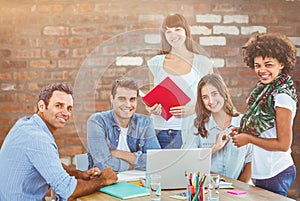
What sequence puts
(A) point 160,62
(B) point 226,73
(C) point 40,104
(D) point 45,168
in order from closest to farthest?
1. (D) point 45,168
2. (C) point 40,104
3. (A) point 160,62
4. (B) point 226,73

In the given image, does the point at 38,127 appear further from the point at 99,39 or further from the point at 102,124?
the point at 99,39

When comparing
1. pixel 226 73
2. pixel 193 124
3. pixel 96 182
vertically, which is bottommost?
pixel 96 182

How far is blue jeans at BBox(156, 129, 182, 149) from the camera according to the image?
9.34 ft

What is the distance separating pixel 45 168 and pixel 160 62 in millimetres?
885

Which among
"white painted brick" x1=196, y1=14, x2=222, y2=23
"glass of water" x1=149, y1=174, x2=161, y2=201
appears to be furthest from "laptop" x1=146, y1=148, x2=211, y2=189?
"white painted brick" x1=196, y1=14, x2=222, y2=23

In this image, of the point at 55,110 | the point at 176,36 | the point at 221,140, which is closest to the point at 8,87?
the point at 55,110

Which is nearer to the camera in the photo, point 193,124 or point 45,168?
point 45,168

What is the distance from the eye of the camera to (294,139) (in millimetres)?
4125

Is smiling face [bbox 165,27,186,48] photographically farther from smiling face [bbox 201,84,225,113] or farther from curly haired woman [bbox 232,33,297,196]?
curly haired woman [bbox 232,33,297,196]

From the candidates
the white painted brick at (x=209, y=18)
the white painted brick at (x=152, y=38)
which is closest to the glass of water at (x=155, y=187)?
the white painted brick at (x=152, y=38)

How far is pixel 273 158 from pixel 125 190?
115cm

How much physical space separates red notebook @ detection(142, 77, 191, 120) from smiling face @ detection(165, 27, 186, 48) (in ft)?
1.24

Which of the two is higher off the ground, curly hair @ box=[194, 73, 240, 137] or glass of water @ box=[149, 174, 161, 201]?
curly hair @ box=[194, 73, 240, 137]

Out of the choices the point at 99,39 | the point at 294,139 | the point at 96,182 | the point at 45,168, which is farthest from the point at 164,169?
the point at 294,139
